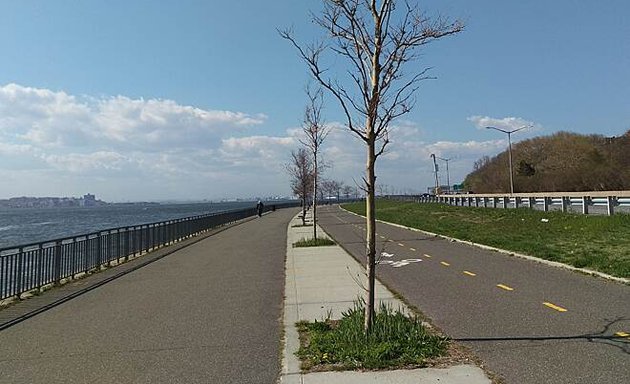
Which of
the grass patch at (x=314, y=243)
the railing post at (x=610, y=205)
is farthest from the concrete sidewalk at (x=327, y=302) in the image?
the railing post at (x=610, y=205)

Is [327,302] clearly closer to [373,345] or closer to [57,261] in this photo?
[373,345]

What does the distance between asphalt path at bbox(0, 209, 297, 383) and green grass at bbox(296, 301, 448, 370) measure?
46 cm

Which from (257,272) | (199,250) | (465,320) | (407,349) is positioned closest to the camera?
(407,349)

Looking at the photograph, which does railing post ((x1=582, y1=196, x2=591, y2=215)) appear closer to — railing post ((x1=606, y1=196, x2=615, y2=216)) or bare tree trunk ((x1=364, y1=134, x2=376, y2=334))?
railing post ((x1=606, y1=196, x2=615, y2=216))

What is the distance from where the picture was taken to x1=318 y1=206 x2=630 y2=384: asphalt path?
5434mm

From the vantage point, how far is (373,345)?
5.90 metres

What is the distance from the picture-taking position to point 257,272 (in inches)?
532

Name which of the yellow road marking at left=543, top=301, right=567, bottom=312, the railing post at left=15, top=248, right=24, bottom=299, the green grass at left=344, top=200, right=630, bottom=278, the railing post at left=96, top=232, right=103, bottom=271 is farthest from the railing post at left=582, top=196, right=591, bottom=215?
the railing post at left=15, top=248, right=24, bottom=299

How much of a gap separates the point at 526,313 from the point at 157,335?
5.05m

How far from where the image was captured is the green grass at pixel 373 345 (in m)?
5.58

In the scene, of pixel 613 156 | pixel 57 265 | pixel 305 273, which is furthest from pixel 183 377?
pixel 613 156

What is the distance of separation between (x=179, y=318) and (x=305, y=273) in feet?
15.6

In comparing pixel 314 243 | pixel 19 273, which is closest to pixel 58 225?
pixel 314 243

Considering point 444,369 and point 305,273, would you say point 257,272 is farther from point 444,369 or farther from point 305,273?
point 444,369
